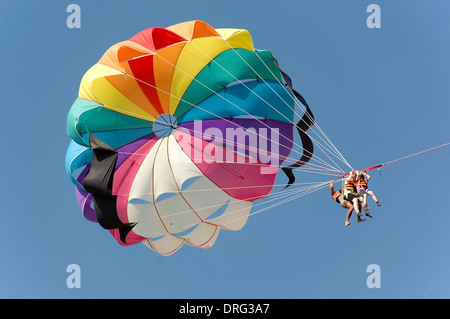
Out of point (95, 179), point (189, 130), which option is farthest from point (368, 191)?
point (95, 179)

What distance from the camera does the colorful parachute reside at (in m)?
12.4

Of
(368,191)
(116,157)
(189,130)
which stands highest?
(189,130)

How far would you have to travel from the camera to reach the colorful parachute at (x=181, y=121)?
1244 cm

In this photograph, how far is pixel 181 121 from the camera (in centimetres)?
1280

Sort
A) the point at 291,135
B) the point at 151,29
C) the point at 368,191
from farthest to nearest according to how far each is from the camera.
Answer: the point at 291,135 < the point at 151,29 < the point at 368,191

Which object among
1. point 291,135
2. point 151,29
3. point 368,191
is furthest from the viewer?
point 291,135

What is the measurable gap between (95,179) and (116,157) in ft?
1.54

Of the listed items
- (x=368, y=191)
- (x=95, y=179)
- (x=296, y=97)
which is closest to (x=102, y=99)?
(x=95, y=179)

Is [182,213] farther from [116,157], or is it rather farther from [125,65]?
[125,65]

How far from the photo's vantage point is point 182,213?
12.9 meters

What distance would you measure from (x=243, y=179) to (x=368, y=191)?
2.60 metres

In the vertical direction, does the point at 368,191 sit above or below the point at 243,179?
below

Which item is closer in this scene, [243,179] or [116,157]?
[116,157]

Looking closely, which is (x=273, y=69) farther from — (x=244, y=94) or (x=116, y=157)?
(x=116, y=157)
